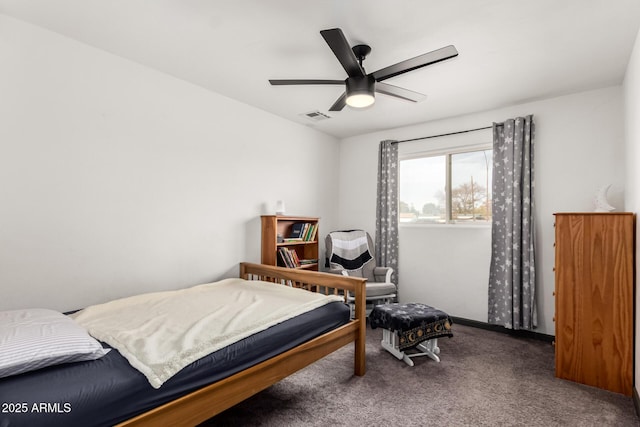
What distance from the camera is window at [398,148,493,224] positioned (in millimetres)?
3854

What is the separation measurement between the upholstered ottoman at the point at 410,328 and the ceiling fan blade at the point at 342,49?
195cm

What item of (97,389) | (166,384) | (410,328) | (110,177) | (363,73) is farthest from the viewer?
(410,328)

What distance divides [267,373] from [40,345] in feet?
3.39

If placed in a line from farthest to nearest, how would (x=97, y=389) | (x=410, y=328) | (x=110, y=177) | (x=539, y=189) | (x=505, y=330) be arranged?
(x=505, y=330) < (x=539, y=189) < (x=410, y=328) < (x=110, y=177) < (x=97, y=389)

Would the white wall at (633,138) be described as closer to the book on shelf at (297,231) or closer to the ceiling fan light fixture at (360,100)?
the ceiling fan light fixture at (360,100)

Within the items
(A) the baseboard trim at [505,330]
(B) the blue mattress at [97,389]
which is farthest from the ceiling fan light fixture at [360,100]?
(A) the baseboard trim at [505,330]

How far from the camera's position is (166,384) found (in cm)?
138

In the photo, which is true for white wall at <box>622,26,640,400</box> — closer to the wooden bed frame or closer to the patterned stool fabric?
the patterned stool fabric

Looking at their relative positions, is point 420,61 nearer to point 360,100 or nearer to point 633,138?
point 360,100

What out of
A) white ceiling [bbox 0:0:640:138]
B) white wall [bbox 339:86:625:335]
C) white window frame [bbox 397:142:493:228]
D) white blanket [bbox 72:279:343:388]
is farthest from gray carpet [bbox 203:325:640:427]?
white ceiling [bbox 0:0:640:138]

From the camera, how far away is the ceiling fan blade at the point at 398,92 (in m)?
2.38

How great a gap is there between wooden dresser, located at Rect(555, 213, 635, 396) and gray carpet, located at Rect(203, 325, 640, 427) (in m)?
0.15

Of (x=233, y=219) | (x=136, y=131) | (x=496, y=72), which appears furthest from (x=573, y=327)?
(x=136, y=131)

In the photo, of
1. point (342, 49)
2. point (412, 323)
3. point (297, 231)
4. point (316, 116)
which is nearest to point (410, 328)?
point (412, 323)
